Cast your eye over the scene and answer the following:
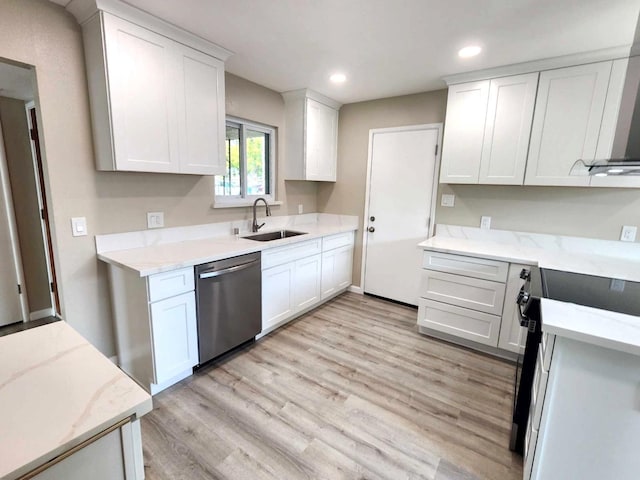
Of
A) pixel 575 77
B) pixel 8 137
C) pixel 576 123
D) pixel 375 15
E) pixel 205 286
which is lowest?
pixel 205 286

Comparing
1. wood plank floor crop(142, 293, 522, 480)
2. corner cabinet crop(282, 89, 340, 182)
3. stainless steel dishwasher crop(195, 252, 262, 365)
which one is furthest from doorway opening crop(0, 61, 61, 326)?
corner cabinet crop(282, 89, 340, 182)

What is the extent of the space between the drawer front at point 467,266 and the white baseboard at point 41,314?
3806 millimetres

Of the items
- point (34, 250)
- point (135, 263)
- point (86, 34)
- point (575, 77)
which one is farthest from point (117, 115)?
point (575, 77)

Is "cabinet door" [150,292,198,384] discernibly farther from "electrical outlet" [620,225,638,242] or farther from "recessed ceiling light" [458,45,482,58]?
"electrical outlet" [620,225,638,242]

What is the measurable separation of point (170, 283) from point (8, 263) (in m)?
2.07

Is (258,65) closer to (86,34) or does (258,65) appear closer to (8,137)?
(86,34)

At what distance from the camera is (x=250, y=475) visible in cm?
153

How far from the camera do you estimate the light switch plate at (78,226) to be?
2029 mm

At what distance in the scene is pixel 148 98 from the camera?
2.04m

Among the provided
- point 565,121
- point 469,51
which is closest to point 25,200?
point 469,51

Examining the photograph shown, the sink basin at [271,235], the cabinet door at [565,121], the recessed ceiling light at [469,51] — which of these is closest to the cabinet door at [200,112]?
the sink basin at [271,235]

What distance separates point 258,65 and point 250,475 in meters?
2.98

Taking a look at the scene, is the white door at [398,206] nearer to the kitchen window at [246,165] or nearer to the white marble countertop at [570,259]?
the white marble countertop at [570,259]

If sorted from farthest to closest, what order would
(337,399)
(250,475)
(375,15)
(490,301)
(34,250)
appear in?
(34,250) < (490,301) < (337,399) < (375,15) < (250,475)
